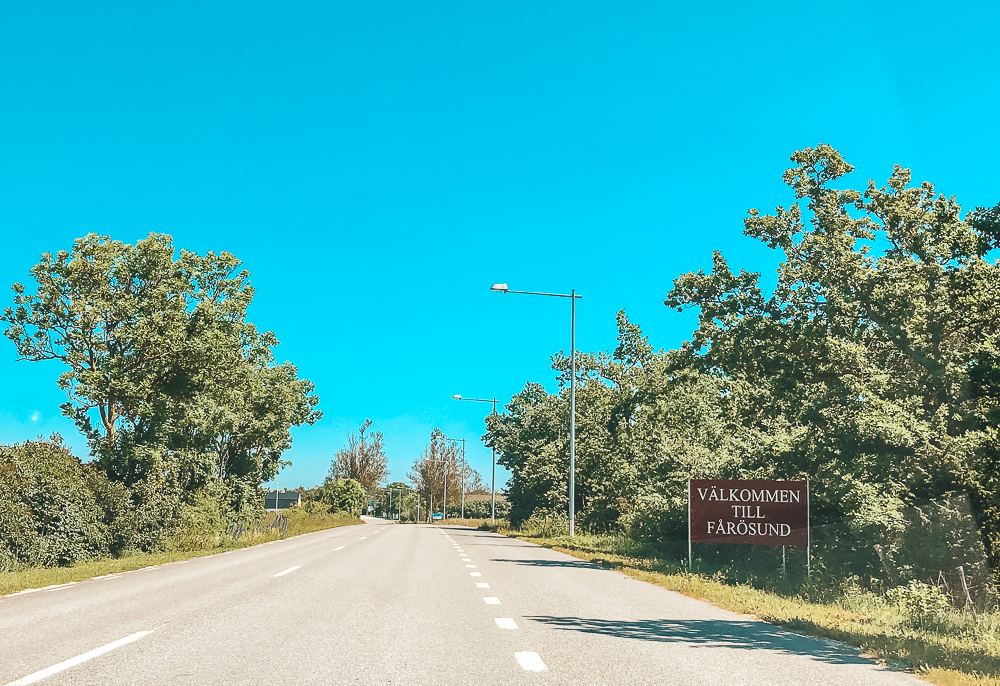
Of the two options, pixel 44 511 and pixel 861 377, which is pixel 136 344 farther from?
pixel 861 377

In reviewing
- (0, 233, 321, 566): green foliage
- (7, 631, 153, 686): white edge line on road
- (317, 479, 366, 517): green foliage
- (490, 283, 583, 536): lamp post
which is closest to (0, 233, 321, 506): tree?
(0, 233, 321, 566): green foliage

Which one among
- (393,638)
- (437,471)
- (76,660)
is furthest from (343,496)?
(76,660)

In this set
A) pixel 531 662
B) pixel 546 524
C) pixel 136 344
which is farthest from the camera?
pixel 546 524

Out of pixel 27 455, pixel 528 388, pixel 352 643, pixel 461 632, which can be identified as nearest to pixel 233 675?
pixel 352 643

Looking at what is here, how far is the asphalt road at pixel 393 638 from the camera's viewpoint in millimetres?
6945

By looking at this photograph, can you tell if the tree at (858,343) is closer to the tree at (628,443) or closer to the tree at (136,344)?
the tree at (628,443)

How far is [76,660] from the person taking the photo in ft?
24.1

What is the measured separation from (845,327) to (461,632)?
48.8 feet

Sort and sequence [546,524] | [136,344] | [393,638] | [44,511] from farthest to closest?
[546,524], [136,344], [44,511], [393,638]

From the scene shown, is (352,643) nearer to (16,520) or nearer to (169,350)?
(16,520)

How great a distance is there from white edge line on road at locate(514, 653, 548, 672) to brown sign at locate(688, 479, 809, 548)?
1249 centimetres

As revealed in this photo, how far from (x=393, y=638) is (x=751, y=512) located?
12422 mm

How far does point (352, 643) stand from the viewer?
8.50 metres

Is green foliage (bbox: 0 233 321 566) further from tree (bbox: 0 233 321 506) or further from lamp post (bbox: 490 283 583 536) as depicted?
lamp post (bbox: 490 283 583 536)
